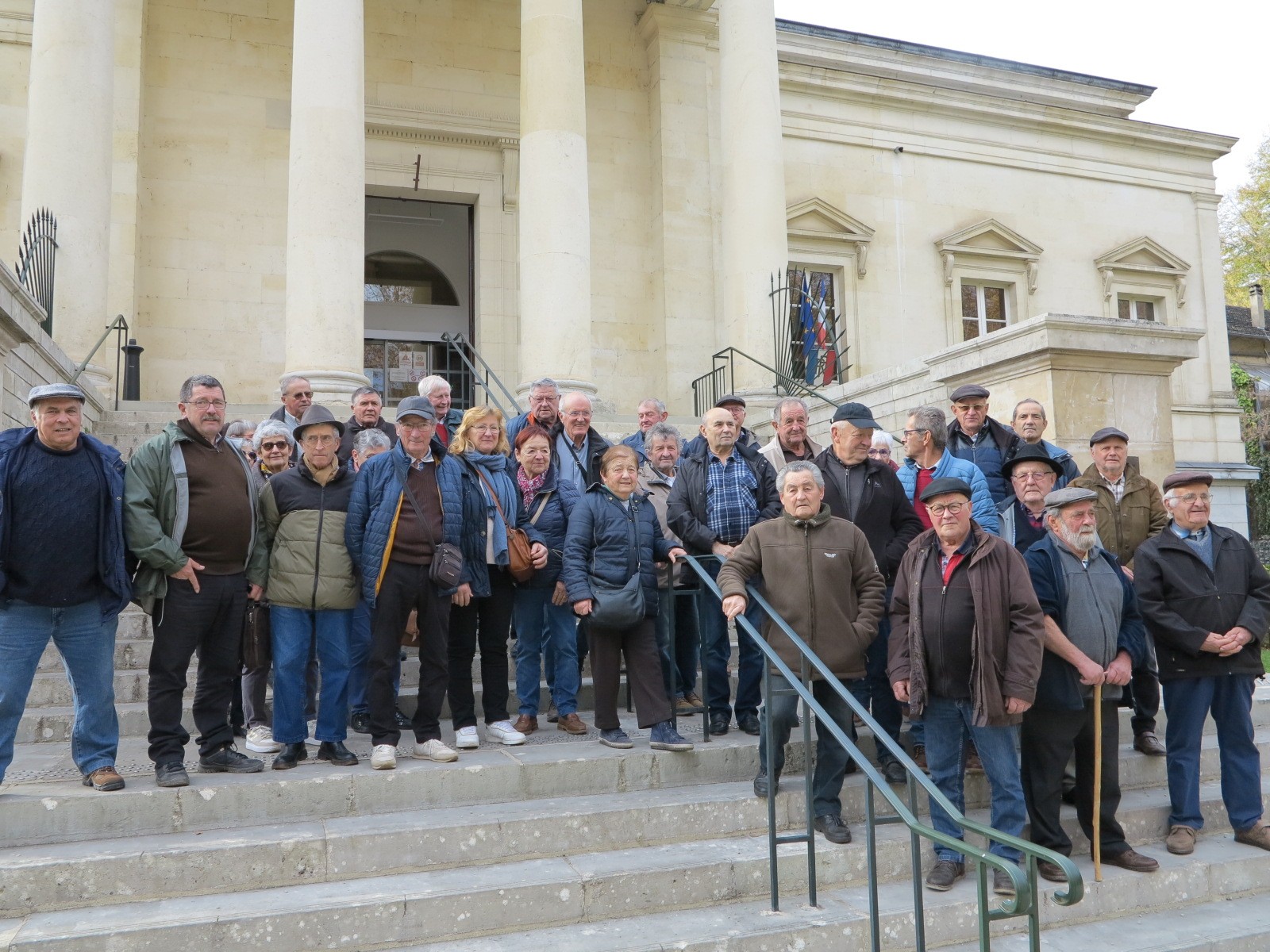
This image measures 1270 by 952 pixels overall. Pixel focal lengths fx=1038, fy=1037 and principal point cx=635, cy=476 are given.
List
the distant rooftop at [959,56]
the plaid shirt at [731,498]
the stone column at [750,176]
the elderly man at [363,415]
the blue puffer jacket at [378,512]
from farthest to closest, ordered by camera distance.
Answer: the distant rooftop at [959,56] → the stone column at [750,176] → the elderly man at [363,415] → the plaid shirt at [731,498] → the blue puffer jacket at [378,512]

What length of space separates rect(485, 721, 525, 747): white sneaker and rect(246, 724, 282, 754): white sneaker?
1109mm

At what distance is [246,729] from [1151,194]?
21.7 m

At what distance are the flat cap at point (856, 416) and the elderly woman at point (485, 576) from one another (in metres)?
1.88

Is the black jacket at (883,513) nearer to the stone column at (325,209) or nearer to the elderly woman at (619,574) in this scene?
the elderly woman at (619,574)

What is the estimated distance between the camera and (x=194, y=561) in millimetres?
Answer: 5125

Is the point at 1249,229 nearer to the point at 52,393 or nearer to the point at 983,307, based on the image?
the point at 983,307

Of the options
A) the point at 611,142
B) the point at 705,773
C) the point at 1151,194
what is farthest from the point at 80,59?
the point at 1151,194

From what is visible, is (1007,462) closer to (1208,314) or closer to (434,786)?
(434,786)

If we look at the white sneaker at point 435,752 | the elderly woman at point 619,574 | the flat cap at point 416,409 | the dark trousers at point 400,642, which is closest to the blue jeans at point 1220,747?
the elderly woman at point 619,574

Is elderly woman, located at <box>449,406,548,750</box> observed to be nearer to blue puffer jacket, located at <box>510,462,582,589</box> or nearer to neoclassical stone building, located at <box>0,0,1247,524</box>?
blue puffer jacket, located at <box>510,462,582,589</box>

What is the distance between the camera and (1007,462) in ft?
19.5

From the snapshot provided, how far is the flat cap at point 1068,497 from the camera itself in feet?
17.1

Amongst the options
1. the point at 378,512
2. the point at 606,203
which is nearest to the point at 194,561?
the point at 378,512

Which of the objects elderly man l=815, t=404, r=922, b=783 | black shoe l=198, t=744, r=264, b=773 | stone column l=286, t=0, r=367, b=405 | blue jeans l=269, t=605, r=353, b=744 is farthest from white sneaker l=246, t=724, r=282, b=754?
stone column l=286, t=0, r=367, b=405
